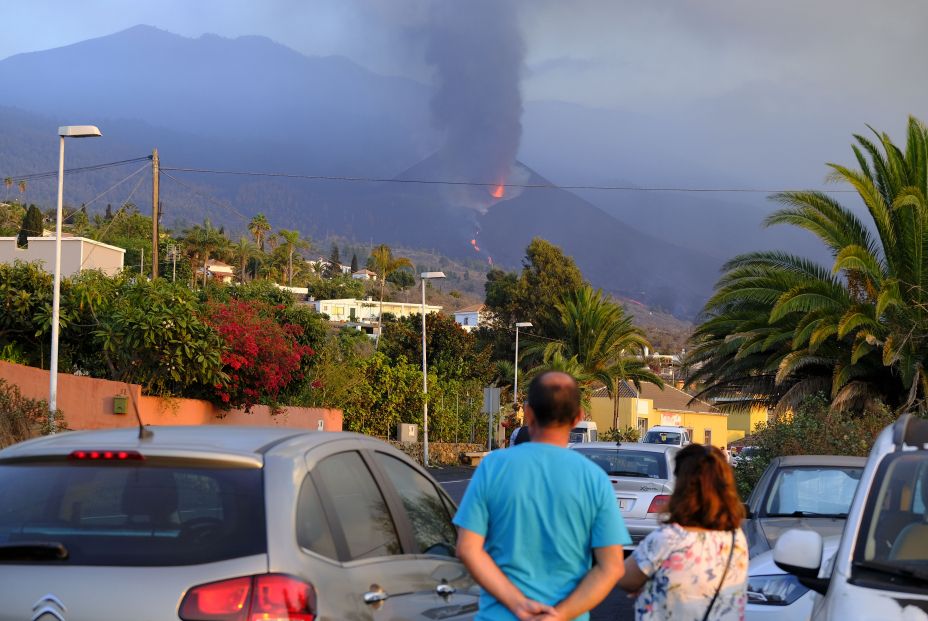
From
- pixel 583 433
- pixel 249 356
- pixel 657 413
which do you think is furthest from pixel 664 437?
pixel 657 413

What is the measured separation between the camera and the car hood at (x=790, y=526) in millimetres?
9234

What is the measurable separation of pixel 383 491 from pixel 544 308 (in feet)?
239

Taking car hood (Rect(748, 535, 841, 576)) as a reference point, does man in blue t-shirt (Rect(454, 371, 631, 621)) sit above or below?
above

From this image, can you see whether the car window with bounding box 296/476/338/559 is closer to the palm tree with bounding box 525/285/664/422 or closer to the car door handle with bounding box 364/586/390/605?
the car door handle with bounding box 364/586/390/605

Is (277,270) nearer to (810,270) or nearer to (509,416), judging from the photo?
(509,416)

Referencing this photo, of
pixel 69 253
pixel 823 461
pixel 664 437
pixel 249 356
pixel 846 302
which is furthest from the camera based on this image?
pixel 664 437

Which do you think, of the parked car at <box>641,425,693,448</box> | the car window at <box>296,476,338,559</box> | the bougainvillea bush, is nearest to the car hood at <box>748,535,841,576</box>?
the car window at <box>296,476,338,559</box>

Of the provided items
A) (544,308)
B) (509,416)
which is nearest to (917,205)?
(509,416)

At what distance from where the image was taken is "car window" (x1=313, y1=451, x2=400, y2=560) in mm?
4984

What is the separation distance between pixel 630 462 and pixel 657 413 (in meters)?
78.9

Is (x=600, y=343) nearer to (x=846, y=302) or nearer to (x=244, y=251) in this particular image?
(x=846, y=302)

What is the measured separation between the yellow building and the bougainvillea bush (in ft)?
177

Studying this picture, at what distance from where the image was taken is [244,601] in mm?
4207

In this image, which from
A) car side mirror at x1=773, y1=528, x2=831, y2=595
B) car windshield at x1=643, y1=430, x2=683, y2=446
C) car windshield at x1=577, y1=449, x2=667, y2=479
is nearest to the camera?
car side mirror at x1=773, y1=528, x2=831, y2=595
